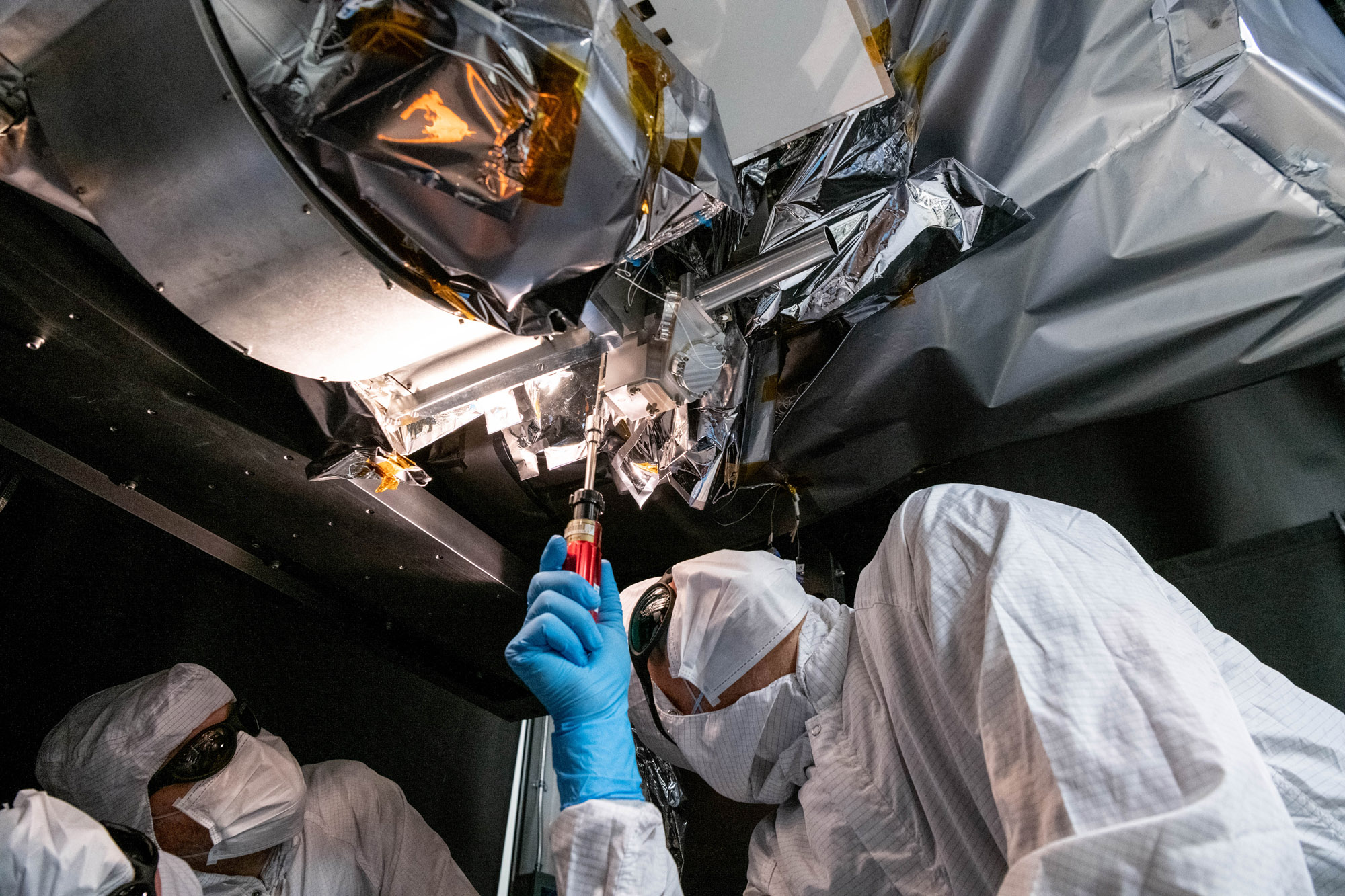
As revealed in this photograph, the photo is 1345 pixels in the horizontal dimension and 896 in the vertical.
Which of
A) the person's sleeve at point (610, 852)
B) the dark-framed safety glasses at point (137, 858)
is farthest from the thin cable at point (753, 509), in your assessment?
the dark-framed safety glasses at point (137, 858)

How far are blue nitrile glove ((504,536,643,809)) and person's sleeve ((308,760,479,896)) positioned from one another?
928mm

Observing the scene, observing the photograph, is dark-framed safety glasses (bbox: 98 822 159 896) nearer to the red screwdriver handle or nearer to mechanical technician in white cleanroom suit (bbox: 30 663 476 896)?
mechanical technician in white cleanroom suit (bbox: 30 663 476 896)

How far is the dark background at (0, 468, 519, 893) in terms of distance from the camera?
142 centimetres

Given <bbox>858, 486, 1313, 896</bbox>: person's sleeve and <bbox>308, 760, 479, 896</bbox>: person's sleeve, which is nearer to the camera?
<bbox>858, 486, 1313, 896</bbox>: person's sleeve

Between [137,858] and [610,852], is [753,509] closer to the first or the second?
[610,852]

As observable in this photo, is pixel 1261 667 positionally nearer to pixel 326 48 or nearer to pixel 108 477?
pixel 326 48

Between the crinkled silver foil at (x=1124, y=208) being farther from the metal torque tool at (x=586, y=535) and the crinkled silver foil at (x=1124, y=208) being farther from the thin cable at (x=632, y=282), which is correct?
the metal torque tool at (x=586, y=535)

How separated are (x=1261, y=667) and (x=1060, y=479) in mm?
682

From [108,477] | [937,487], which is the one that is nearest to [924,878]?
[937,487]

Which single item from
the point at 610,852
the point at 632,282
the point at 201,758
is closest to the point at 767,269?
the point at 632,282

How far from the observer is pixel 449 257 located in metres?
0.74

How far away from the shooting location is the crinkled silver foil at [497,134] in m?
0.63

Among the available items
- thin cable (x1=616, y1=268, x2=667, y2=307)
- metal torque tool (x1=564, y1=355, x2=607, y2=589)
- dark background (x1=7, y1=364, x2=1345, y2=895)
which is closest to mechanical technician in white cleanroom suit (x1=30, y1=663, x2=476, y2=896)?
dark background (x1=7, y1=364, x2=1345, y2=895)

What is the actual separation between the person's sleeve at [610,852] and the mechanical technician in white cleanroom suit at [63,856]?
663mm
